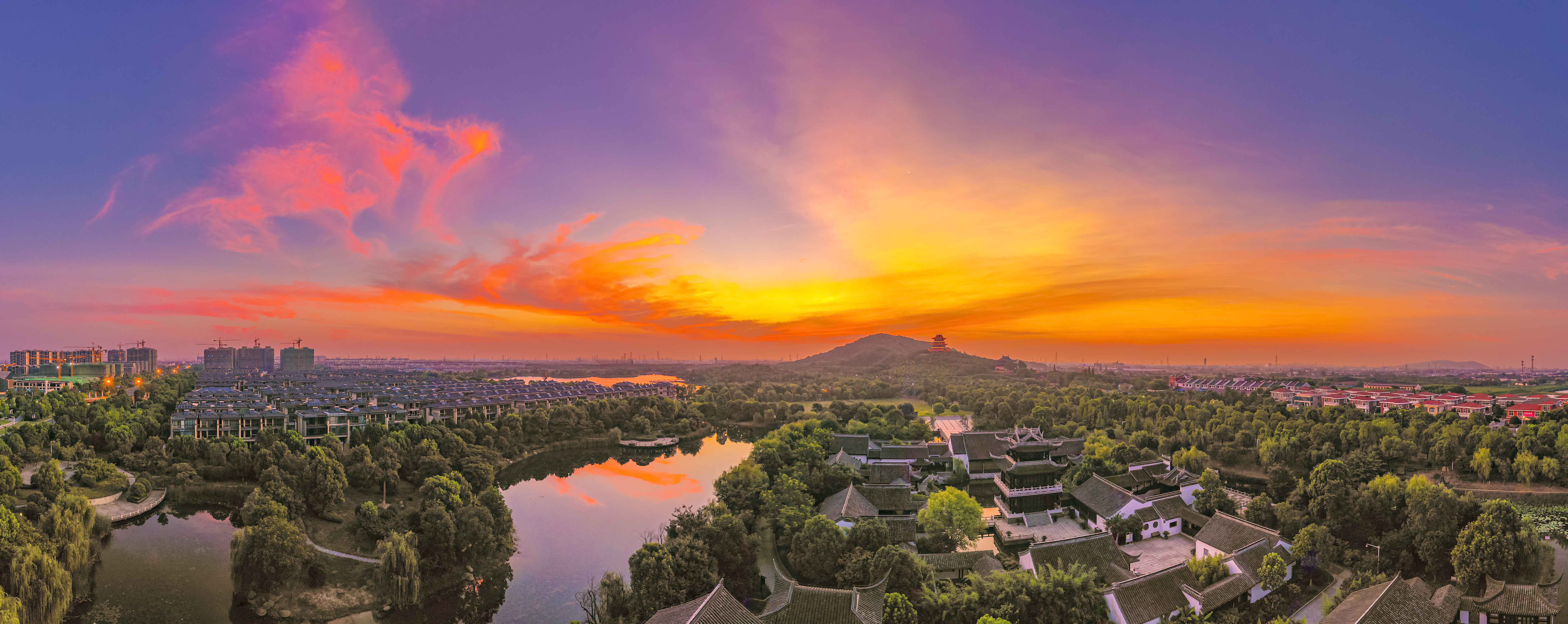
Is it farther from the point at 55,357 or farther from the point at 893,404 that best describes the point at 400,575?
the point at 55,357

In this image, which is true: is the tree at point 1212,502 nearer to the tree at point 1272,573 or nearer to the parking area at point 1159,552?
the parking area at point 1159,552

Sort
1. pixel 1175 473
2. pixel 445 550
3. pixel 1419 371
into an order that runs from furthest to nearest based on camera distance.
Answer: pixel 1419 371
pixel 1175 473
pixel 445 550

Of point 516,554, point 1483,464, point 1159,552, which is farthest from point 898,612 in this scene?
point 1483,464

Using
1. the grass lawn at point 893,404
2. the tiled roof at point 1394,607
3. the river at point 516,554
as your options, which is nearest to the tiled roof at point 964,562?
the tiled roof at point 1394,607

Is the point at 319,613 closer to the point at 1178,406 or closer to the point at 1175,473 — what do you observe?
the point at 1175,473

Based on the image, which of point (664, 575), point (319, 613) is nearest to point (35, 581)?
point (319, 613)

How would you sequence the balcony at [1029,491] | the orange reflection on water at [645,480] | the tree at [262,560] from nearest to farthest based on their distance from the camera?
the tree at [262,560]
the balcony at [1029,491]
the orange reflection on water at [645,480]
